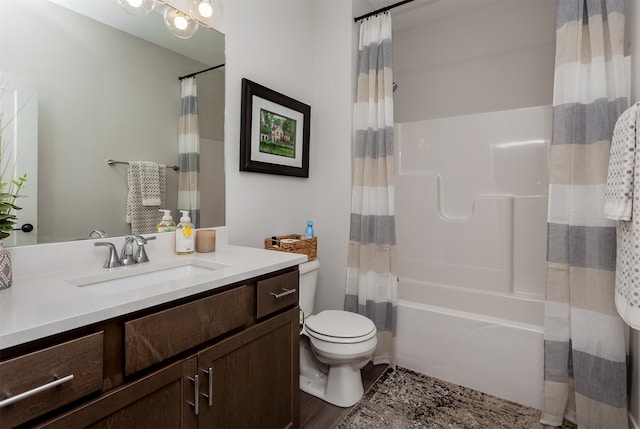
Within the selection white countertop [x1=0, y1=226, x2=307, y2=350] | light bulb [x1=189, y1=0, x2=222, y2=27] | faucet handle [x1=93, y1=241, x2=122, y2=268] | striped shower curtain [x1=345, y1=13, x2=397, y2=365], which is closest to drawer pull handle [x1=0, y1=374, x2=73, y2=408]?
white countertop [x1=0, y1=226, x2=307, y2=350]

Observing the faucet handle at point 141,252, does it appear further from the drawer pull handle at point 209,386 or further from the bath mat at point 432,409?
the bath mat at point 432,409

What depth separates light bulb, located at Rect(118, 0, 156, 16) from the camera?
1.33 meters

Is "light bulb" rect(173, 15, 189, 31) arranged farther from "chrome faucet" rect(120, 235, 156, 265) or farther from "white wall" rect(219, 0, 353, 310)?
"chrome faucet" rect(120, 235, 156, 265)

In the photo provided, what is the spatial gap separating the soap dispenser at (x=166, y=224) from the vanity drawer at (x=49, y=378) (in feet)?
2.50

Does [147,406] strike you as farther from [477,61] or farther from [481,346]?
[477,61]

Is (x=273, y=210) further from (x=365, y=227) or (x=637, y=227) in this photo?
(x=637, y=227)

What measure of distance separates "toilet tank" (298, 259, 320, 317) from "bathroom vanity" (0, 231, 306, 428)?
477 millimetres

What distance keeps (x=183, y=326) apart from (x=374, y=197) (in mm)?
1472

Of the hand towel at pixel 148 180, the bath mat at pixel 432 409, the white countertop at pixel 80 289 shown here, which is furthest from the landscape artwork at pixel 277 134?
the bath mat at pixel 432 409

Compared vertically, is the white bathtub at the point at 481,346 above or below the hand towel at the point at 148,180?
below

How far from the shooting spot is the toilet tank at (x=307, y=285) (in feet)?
6.22

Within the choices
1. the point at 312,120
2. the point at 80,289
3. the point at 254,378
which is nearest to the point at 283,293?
the point at 254,378

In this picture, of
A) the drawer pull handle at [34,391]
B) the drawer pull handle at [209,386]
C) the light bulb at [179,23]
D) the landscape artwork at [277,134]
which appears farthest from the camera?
the landscape artwork at [277,134]

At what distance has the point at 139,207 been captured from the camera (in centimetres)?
139
